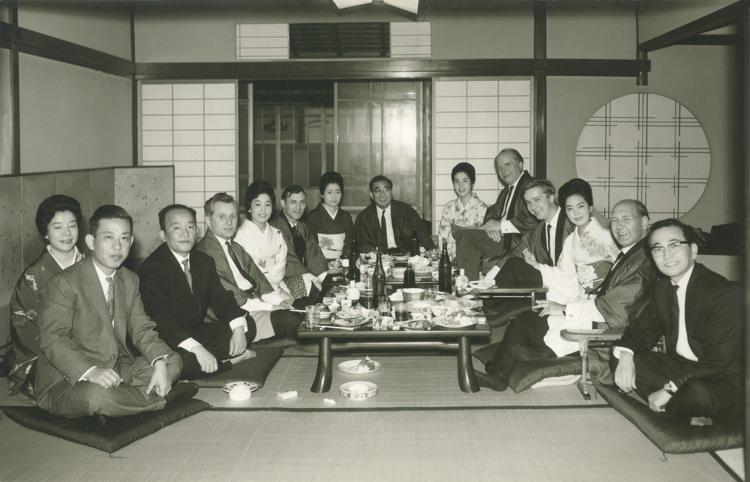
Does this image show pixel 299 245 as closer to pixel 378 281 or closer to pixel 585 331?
pixel 378 281

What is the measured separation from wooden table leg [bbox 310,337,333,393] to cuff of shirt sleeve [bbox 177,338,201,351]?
2.24ft

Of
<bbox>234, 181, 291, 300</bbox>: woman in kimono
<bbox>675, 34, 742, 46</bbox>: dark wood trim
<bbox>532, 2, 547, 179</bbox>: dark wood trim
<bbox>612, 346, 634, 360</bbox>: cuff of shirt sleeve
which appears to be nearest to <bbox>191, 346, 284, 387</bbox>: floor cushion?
<bbox>234, 181, 291, 300</bbox>: woman in kimono

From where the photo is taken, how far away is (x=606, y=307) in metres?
3.80

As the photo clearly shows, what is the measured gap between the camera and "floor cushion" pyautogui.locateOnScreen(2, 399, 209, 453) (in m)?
3.01

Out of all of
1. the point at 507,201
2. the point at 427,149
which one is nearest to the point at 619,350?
the point at 507,201

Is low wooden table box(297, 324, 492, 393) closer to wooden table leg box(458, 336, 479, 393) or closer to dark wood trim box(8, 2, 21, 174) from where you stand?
wooden table leg box(458, 336, 479, 393)

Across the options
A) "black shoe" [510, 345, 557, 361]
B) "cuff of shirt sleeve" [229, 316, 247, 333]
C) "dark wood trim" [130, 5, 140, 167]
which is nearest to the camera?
"black shoe" [510, 345, 557, 361]

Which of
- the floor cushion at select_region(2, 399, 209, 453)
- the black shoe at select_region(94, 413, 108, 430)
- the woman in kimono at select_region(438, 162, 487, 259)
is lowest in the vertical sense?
the floor cushion at select_region(2, 399, 209, 453)

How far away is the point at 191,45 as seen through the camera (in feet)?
24.7

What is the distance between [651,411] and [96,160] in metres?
5.54

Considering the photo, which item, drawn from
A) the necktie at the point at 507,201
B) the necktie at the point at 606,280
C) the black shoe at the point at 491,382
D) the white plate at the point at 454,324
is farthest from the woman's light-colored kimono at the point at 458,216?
the white plate at the point at 454,324

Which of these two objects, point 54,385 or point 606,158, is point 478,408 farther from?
point 606,158

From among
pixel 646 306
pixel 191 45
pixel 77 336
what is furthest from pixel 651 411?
pixel 191 45

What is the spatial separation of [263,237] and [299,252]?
26.9 inches
